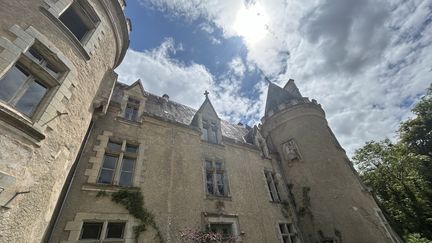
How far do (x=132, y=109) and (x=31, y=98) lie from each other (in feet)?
14.6

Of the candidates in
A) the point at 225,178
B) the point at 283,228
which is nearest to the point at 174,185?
the point at 225,178

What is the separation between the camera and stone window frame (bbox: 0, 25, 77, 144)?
3.66 metres

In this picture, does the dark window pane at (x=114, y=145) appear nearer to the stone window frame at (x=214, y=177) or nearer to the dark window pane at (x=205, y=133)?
the stone window frame at (x=214, y=177)

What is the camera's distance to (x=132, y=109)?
8688mm

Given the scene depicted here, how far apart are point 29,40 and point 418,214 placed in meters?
22.4

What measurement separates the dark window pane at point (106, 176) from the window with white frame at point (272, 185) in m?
7.60

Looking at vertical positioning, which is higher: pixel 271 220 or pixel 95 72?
pixel 95 72

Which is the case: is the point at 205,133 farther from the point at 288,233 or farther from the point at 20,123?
the point at 20,123

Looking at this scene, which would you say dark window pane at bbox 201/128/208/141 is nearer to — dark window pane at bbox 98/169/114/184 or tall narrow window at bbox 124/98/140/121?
tall narrow window at bbox 124/98/140/121

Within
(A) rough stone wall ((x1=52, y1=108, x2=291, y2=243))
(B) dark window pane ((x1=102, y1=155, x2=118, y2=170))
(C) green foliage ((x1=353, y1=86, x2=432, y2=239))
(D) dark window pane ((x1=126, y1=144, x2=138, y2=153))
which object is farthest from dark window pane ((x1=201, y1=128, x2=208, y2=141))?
(C) green foliage ((x1=353, y1=86, x2=432, y2=239))

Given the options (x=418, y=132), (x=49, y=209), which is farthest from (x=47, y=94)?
(x=418, y=132)

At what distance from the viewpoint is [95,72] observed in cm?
630

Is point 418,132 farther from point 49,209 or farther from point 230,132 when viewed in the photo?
point 49,209

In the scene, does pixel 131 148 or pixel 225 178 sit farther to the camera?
pixel 225 178
